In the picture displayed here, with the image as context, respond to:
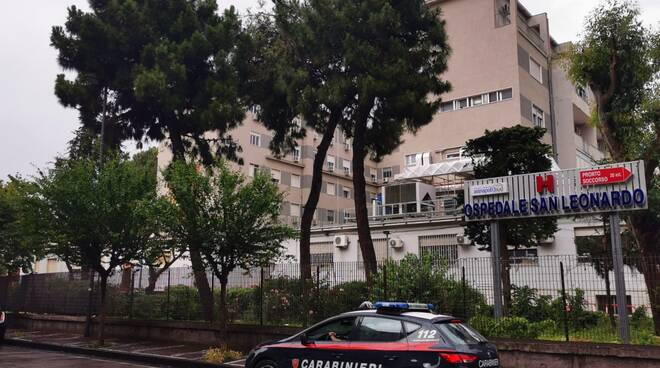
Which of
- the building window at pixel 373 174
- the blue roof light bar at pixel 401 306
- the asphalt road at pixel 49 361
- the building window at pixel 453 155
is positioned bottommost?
the asphalt road at pixel 49 361

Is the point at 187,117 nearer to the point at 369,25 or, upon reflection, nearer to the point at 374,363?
the point at 369,25

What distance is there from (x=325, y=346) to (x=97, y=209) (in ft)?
36.8

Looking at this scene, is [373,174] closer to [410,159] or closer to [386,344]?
[410,159]

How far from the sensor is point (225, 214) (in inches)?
574

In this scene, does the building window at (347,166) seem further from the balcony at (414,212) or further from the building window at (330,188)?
the balcony at (414,212)

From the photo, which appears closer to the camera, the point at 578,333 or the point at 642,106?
the point at 578,333

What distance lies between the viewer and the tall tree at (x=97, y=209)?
1759 cm

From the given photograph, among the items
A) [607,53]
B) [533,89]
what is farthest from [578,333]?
[533,89]

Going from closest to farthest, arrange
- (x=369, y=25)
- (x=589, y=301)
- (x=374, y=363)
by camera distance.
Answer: (x=374, y=363) → (x=589, y=301) → (x=369, y=25)

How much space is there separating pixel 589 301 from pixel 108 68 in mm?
17151

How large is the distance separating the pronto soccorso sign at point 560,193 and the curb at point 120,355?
7.26 metres

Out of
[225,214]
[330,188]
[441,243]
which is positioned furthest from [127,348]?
[330,188]

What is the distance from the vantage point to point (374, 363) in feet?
27.2

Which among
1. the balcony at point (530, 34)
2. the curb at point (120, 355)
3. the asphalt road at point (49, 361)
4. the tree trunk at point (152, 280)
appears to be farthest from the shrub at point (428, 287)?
the balcony at point (530, 34)
